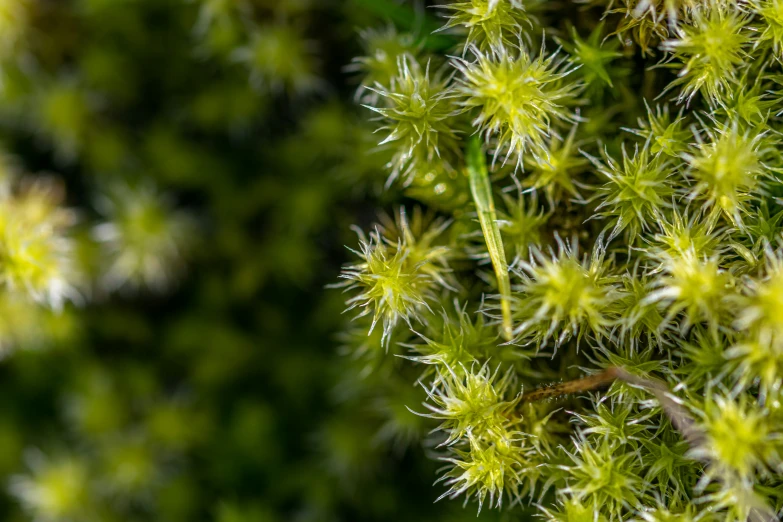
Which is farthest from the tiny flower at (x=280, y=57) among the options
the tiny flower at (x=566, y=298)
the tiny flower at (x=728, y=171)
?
the tiny flower at (x=728, y=171)

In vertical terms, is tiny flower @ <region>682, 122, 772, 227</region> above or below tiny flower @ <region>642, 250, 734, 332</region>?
above

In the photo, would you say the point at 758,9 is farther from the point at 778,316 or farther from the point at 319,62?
the point at 319,62

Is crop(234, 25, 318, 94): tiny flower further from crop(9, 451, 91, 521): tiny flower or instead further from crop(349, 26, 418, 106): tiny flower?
crop(9, 451, 91, 521): tiny flower

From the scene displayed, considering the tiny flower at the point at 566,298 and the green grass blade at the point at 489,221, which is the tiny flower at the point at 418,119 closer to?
the green grass blade at the point at 489,221

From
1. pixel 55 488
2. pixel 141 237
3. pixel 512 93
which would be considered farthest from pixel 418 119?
pixel 55 488

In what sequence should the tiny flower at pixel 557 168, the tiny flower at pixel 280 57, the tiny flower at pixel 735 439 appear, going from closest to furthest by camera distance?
the tiny flower at pixel 735 439 < the tiny flower at pixel 557 168 < the tiny flower at pixel 280 57

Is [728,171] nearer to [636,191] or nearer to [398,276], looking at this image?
[636,191]

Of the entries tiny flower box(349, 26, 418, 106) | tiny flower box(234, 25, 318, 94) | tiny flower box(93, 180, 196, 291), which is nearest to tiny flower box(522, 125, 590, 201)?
tiny flower box(349, 26, 418, 106)

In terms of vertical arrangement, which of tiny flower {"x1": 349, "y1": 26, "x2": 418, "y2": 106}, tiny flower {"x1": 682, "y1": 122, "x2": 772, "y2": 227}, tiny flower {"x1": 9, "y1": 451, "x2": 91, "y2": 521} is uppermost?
tiny flower {"x1": 349, "y1": 26, "x2": 418, "y2": 106}

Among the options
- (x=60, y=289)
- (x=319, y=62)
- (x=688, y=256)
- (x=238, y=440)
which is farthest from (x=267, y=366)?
(x=688, y=256)
